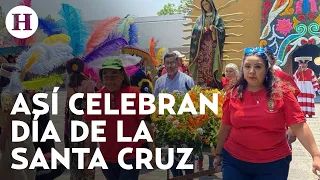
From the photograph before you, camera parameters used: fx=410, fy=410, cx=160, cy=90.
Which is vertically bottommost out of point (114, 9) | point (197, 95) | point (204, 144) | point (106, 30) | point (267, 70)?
point (204, 144)

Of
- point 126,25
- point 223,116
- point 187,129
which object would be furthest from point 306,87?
point 223,116

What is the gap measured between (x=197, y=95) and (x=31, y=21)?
76.7 inches

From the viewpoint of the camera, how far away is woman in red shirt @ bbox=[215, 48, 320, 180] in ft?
9.05

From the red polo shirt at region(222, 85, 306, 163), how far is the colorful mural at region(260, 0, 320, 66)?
17.0 metres

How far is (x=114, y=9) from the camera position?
16.8 feet

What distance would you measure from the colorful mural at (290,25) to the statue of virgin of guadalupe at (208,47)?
1265cm

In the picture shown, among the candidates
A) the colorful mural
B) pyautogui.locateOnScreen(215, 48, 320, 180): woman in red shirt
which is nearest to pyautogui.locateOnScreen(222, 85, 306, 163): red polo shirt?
pyautogui.locateOnScreen(215, 48, 320, 180): woman in red shirt

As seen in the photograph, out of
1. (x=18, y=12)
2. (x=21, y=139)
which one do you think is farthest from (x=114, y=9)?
(x=21, y=139)

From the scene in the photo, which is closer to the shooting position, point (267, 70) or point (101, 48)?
point (267, 70)

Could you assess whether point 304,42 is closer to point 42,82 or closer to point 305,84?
point 305,84

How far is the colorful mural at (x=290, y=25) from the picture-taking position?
19250 millimetres

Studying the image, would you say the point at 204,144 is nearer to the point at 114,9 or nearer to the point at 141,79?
the point at 114,9

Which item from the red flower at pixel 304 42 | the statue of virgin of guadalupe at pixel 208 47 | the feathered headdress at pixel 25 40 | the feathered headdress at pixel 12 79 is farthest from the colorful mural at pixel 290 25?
the feathered headdress at pixel 12 79

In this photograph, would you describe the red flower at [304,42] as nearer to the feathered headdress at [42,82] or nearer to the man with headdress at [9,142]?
the feathered headdress at [42,82]
